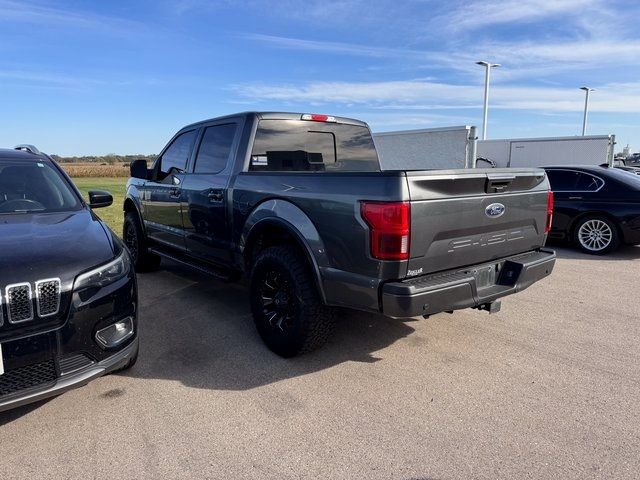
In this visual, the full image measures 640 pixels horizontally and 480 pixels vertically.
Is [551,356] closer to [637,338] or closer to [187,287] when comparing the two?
[637,338]

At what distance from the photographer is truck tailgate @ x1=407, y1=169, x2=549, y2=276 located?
3006mm

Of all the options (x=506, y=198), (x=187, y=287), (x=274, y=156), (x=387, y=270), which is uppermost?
(x=274, y=156)

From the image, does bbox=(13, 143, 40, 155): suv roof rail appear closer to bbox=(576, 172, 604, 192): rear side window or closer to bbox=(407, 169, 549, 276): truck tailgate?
bbox=(407, 169, 549, 276): truck tailgate

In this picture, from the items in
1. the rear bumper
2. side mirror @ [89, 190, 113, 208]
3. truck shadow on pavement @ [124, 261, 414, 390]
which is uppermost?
side mirror @ [89, 190, 113, 208]

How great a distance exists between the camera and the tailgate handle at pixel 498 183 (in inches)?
133

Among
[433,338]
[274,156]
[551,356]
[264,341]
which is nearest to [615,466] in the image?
[551,356]

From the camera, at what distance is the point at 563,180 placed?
27.8 feet

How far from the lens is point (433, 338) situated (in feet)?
13.7

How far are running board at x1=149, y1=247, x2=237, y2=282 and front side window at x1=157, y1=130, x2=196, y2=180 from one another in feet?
3.15

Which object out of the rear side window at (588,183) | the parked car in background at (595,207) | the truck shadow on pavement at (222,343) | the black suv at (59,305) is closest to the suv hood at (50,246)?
the black suv at (59,305)

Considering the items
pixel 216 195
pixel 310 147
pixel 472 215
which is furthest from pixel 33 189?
pixel 472 215

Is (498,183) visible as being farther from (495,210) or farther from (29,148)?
(29,148)

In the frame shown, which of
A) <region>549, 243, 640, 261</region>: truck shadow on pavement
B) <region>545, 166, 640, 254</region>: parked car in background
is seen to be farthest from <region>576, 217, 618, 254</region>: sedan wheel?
<region>549, 243, 640, 261</region>: truck shadow on pavement

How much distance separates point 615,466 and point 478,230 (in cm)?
161
